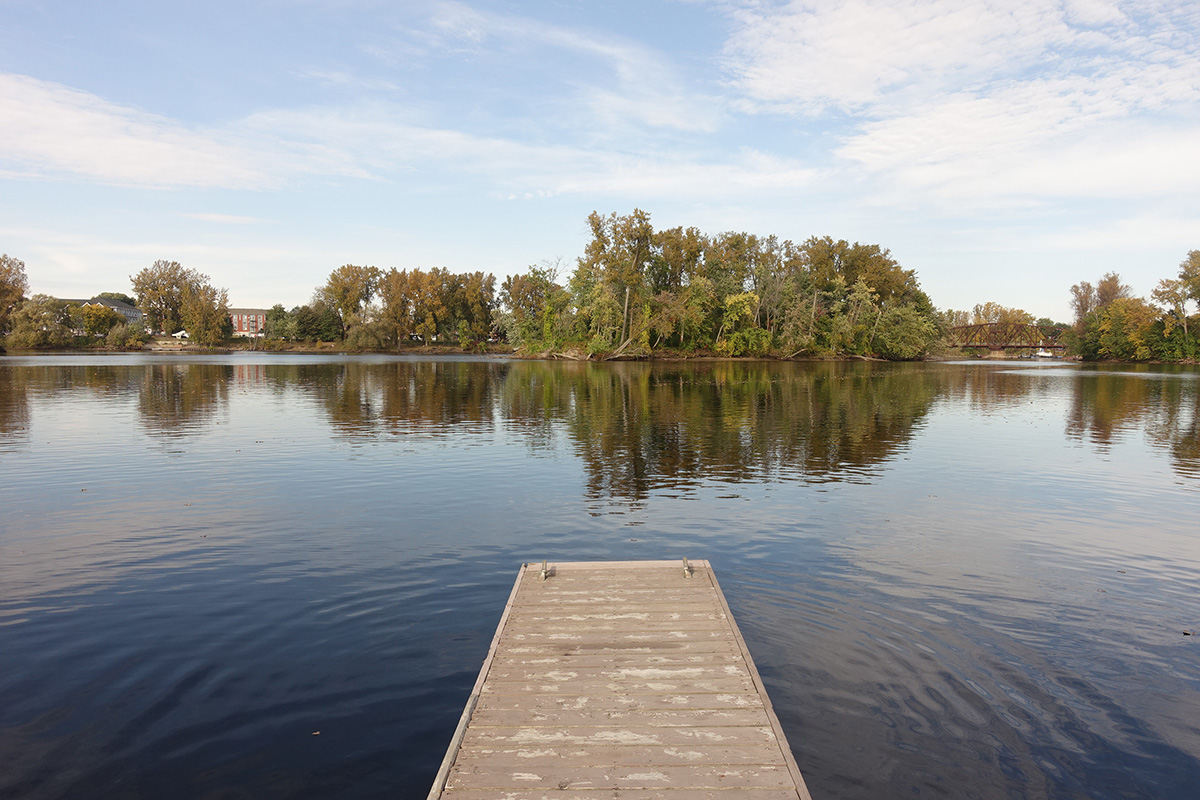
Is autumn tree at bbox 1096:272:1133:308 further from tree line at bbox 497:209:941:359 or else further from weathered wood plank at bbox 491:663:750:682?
weathered wood plank at bbox 491:663:750:682

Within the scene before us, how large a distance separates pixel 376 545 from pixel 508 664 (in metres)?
7.38

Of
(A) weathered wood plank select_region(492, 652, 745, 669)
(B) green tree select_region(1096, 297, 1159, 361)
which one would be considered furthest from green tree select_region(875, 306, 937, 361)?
(A) weathered wood plank select_region(492, 652, 745, 669)

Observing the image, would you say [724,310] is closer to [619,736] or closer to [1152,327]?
[1152,327]

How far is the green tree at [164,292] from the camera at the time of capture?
170250 millimetres

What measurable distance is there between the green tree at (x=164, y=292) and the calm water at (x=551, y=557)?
171544mm

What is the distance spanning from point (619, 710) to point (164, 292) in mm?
203251

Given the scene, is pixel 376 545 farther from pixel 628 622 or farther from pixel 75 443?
pixel 75 443

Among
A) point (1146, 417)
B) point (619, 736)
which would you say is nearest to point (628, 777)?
point (619, 736)

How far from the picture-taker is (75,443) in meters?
26.0

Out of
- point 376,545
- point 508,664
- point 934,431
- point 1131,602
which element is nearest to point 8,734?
point 508,664

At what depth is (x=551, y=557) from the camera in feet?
42.6

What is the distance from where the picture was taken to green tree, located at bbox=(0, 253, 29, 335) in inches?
5271

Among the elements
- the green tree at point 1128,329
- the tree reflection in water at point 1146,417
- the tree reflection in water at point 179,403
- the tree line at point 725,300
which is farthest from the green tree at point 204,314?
the green tree at point 1128,329

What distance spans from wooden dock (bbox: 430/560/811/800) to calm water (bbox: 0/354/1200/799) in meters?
1.06
